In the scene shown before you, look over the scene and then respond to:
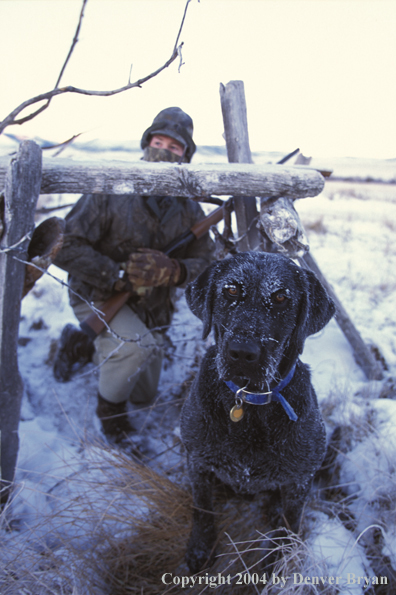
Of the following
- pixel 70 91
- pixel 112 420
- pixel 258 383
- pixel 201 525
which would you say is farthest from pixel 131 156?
pixel 201 525

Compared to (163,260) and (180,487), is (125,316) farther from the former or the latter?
(180,487)

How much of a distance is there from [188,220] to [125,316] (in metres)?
1.09

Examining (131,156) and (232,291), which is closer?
(232,291)

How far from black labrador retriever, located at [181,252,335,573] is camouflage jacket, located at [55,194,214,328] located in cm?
149

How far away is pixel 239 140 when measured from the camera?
2.92 m

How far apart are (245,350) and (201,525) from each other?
4.20ft

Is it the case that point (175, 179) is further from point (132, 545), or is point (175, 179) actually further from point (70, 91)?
point (132, 545)

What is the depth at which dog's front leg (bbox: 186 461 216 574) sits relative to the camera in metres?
2.01

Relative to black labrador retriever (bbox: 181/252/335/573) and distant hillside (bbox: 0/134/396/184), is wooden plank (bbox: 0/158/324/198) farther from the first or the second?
black labrador retriever (bbox: 181/252/335/573)

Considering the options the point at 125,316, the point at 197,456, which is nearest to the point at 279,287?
the point at 197,456

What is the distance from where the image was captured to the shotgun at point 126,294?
10.3 ft

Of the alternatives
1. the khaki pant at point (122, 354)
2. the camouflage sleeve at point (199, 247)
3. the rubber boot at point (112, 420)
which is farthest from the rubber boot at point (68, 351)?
the camouflage sleeve at point (199, 247)

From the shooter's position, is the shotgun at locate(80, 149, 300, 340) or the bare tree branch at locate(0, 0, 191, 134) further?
the shotgun at locate(80, 149, 300, 340)

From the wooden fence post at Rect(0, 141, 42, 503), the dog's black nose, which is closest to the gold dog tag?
the dog's black nose
